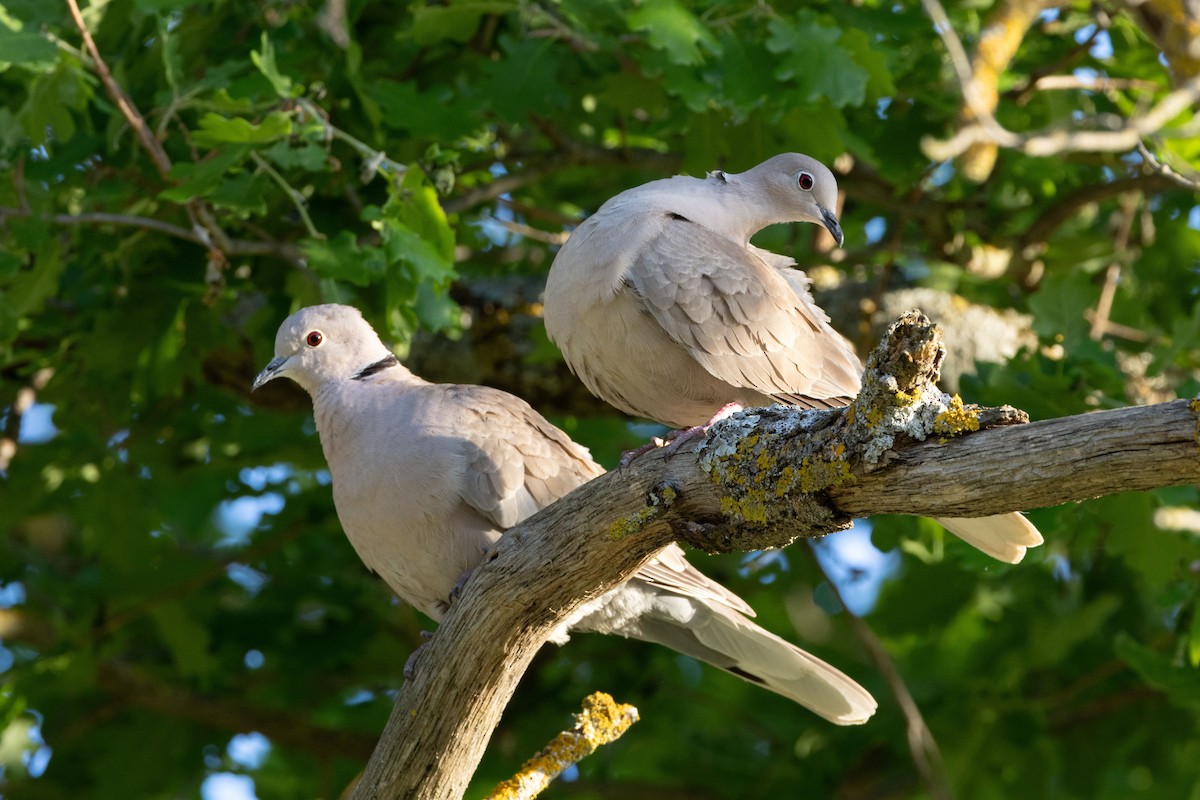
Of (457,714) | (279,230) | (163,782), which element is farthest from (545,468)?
(163,782)

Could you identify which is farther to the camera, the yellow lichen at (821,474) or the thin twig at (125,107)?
the thin twig at (125,107)

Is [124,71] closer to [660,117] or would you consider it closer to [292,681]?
[660,117]

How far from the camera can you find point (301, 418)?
5.96 m

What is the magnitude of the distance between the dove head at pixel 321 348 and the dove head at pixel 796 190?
1290 millimetres

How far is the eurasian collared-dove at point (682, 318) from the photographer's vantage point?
3633mm

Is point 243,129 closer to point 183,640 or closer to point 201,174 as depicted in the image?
point 201,174

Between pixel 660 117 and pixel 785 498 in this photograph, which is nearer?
pixel 785 498

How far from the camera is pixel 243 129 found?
3.84 m

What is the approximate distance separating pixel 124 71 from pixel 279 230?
2.49 ft

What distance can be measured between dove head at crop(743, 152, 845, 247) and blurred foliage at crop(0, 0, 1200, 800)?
31cm

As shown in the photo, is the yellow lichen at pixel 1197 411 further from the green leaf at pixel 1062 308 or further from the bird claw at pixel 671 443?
the green leaf at pixel 1062 308

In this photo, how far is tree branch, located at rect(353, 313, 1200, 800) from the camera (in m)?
2.32

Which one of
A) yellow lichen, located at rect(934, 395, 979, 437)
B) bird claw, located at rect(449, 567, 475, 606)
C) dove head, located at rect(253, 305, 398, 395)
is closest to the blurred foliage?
dove head, located at rect(253, 305, 398, 395)

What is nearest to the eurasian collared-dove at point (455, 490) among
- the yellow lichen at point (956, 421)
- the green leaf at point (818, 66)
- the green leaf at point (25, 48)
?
the green leaf at point (25, 48)
